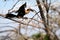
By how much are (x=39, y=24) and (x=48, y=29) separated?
0.15m

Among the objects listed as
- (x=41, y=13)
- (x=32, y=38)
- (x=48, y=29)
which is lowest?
(x=32, y=38)

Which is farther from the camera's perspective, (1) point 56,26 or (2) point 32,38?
(2) point 32,38

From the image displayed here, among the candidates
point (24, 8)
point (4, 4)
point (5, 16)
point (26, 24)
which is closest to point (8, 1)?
point (4, 4)

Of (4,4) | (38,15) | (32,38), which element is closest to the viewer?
(38,15)

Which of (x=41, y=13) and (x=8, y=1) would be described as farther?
(x=8, y=1)

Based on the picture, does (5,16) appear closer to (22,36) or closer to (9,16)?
Answer: (9,16)

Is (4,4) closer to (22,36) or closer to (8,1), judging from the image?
(8,1)

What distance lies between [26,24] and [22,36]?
155 millimetres

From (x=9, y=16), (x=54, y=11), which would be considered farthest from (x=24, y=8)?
(x=54, y=11)

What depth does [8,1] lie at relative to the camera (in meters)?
3.41

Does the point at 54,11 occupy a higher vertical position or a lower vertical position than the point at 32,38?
higher

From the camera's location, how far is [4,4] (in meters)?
3.39

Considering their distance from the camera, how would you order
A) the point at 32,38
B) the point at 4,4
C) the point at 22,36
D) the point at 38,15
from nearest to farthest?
1. the point at 22,36
2. the point at 38,15
3. the point at 32,38
4. the point at 4,4

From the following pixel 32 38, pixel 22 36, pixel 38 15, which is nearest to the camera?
pixel 22 36
